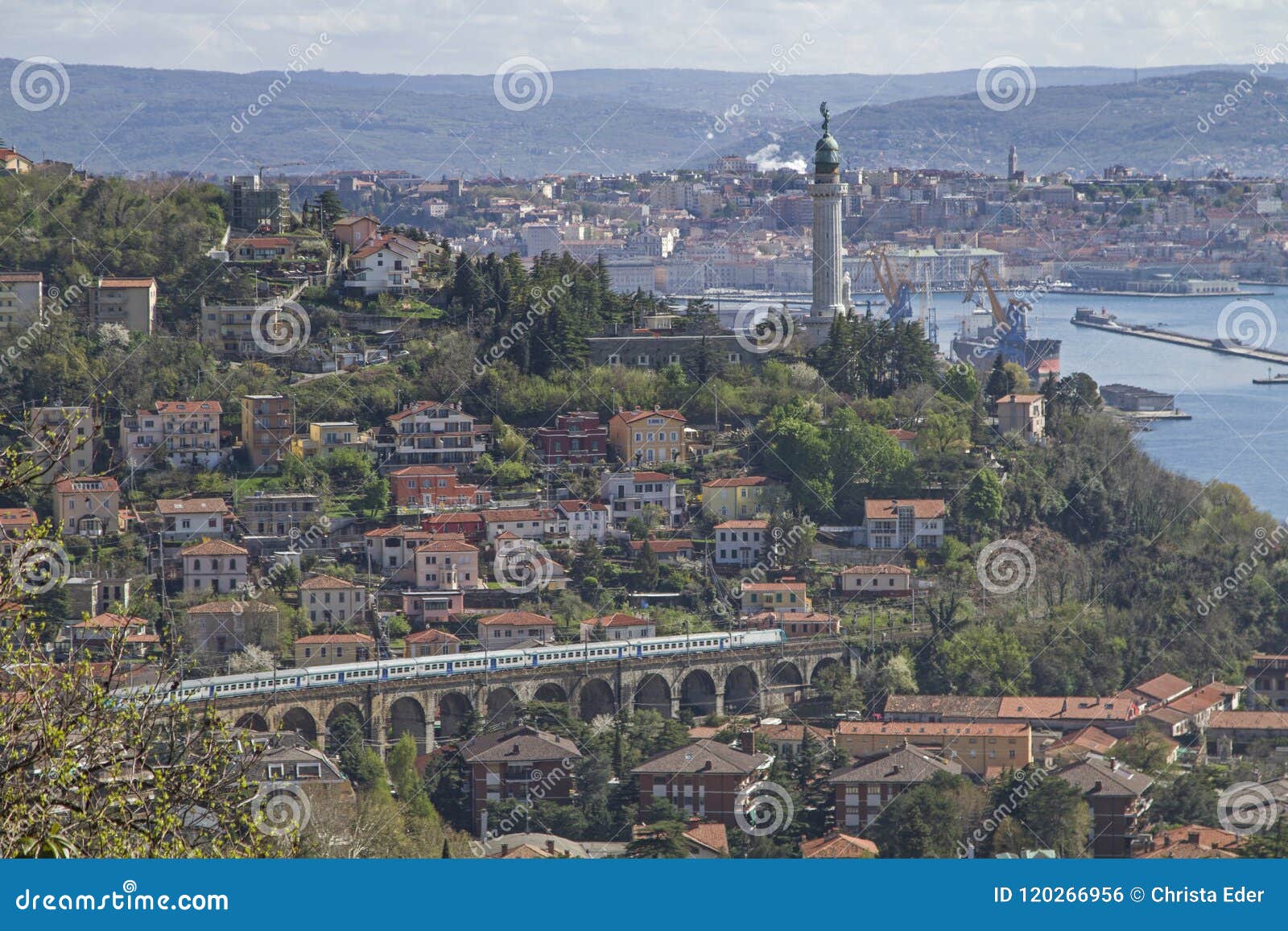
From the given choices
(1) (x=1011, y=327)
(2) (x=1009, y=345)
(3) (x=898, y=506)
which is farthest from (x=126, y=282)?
(1) (x=1011, y=327)

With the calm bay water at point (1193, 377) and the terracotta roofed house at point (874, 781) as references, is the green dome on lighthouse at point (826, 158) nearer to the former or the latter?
the calm bay water at point (1193, 377)

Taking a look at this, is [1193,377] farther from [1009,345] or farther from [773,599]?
[773,599]

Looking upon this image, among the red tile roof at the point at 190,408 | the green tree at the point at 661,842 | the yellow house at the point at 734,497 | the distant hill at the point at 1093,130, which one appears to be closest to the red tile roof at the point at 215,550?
the red tile roof at the point at 190,408

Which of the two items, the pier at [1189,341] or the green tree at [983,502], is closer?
the green tree at [983,502]

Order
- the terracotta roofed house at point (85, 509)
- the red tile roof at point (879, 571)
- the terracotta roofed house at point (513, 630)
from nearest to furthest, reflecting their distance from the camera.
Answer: the terracotta roofed house at point (513, 630) → the terracotta roofed house at point (85, 509) → the red tile roof at point (879, 571)

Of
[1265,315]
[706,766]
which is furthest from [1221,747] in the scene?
[1265,315]

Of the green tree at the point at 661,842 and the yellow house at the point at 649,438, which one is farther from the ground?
the yellow house at the point at 649,438

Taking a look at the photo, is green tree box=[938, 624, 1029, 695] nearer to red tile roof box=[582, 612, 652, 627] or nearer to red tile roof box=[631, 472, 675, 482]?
red tile roof box=[582, 612, 652, 627]
